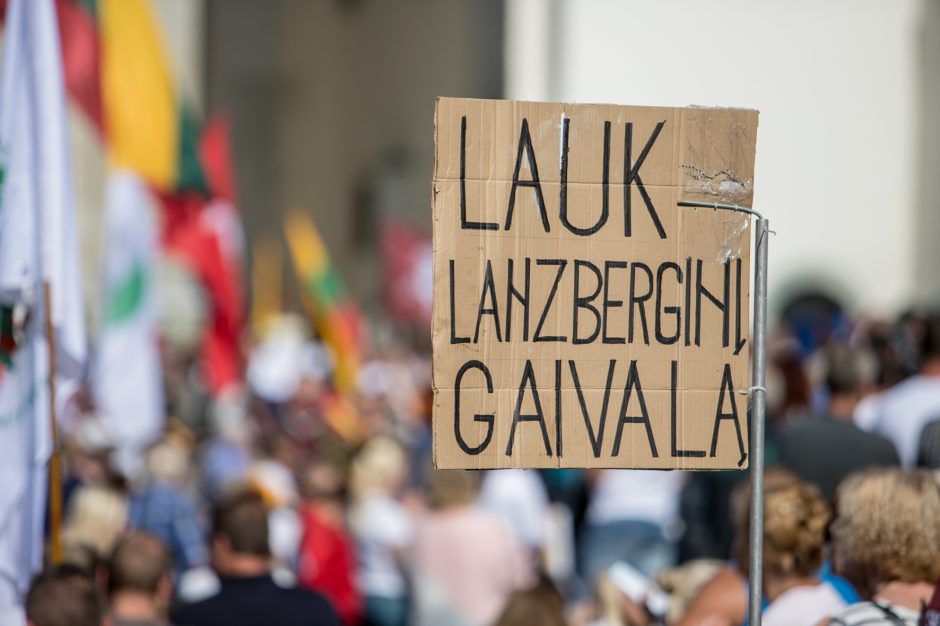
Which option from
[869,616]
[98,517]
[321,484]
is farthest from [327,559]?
[869,616]

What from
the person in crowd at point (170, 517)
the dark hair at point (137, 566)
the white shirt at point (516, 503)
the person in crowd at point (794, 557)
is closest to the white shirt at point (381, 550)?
the white shirt at point (516, 503)

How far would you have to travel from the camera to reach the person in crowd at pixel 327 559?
6.88m

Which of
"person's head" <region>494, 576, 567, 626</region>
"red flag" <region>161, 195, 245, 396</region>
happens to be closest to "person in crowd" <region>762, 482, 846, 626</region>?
"person's head" <region>494, 576, 567, 626</region>

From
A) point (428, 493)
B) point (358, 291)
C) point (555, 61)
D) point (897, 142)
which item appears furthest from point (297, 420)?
point (358, 291)

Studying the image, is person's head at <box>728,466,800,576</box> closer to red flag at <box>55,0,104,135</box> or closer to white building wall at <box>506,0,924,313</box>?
red flag at <box>55,0,104,135</box>

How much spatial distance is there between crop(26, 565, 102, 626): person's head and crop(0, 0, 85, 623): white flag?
1.24 ft

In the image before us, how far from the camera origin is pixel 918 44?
64.0 ft

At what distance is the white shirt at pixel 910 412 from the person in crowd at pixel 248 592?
8.64 feet

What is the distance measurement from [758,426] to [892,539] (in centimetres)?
64

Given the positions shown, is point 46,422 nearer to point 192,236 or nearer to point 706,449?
point 706,449

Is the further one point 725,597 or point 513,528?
point 513,528

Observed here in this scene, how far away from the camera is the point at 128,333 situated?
8.70 meters

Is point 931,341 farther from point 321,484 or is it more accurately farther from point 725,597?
point 321,484

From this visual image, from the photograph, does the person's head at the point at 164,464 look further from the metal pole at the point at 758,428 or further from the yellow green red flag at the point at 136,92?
the metal pole at the point at 758,428
